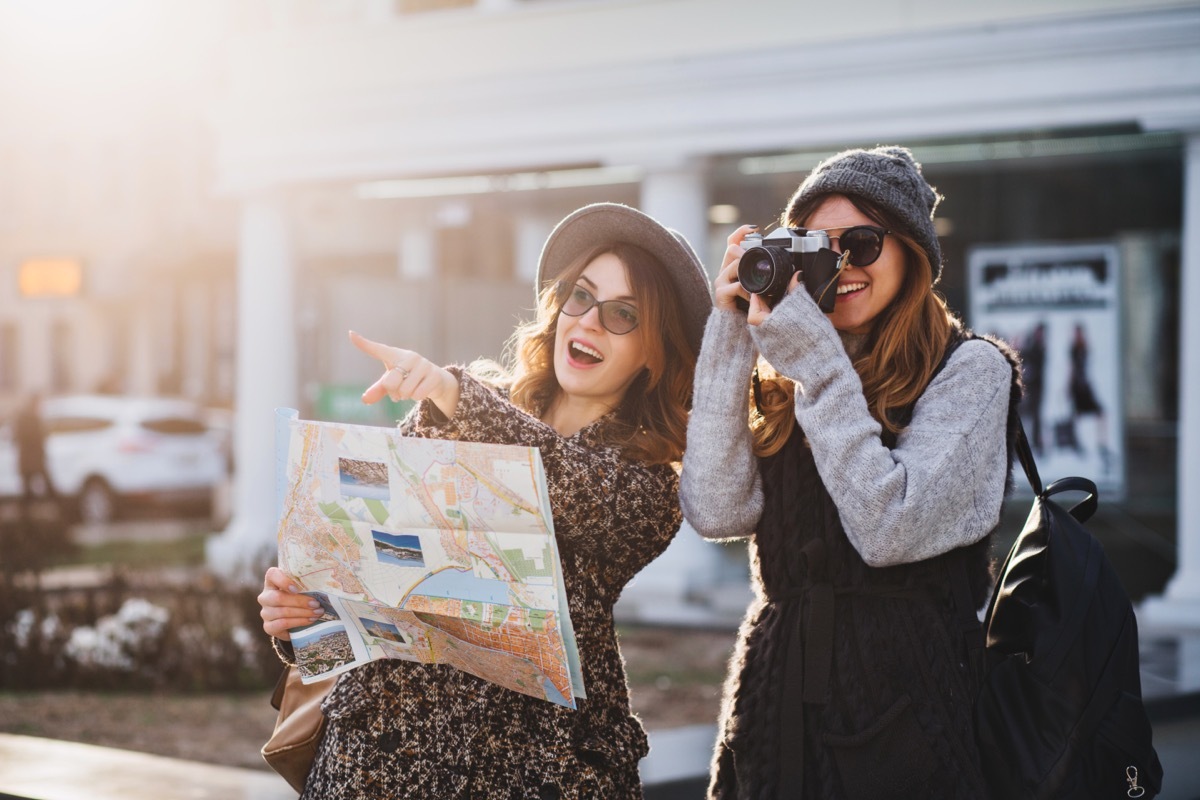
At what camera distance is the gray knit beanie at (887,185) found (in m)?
1.98

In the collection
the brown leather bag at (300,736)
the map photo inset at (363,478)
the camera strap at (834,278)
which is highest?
the camera strap at (834,278)

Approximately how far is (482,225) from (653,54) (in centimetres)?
422

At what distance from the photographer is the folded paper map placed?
5.80 feet

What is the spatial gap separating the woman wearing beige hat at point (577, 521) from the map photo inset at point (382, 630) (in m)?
0.15

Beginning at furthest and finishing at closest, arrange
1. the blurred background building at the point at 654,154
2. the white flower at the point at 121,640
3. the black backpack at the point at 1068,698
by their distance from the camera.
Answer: the blurred background building at the point at 654,154 < the white flower at the point at 121,640 < the black backpack at the point at 1068,698

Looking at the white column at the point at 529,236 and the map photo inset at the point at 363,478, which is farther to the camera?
the white column at the point at 529,236

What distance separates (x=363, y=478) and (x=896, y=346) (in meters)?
0.88

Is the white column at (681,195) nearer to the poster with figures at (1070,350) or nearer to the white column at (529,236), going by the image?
the poster with figures at (1070,350)

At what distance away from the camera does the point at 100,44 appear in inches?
1033

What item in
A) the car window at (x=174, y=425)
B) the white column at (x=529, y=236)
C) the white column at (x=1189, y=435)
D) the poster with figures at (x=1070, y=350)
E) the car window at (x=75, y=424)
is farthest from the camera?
the car window at (x=174, y=425)

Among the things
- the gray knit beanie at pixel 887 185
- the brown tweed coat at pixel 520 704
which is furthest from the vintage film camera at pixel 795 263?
the brown tweed coat at pixel 520 704

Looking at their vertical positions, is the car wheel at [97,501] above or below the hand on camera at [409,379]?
below

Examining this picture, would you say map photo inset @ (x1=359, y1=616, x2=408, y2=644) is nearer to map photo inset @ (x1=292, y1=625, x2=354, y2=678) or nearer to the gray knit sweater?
map photo inset @ (x1=292, y1=625, x2=354, y2=678)

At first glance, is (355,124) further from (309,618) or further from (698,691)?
(309,618)
